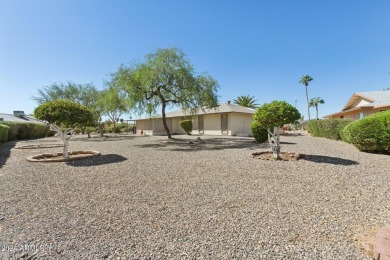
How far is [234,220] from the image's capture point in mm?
3205

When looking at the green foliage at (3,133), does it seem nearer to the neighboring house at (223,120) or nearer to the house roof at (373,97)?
the neighboring house at (223,120)

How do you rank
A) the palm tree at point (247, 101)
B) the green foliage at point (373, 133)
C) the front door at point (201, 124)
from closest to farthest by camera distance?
the green foliage at point (373, 133) → the front door at point (201, 124) → the palm tree at point (247, 101)

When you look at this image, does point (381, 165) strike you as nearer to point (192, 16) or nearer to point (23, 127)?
point (192, 16)

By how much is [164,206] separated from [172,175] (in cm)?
227

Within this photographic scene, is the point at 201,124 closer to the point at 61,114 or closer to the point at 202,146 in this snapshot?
the point at 202,146

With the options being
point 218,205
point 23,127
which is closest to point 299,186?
point 218,205

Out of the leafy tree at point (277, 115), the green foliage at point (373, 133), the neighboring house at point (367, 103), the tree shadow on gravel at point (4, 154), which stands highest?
the neighboring house at point (367, 103)

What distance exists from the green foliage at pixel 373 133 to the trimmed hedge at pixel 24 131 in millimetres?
25759

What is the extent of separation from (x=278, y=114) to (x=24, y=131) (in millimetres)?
25178

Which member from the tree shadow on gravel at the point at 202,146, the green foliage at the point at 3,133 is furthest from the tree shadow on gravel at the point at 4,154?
the tree shadow on gravel at the point at 202,146

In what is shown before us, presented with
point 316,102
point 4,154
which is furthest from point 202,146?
point 316,102

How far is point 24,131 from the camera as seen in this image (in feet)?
69.1

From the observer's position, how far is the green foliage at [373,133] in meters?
8.39

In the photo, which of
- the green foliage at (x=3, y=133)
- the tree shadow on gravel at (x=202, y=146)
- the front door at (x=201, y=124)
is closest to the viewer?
the tree shadow on gravel at (x=202, y=146)
